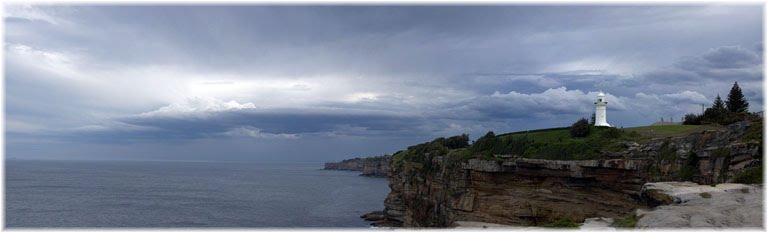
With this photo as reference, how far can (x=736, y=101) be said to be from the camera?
52.7 m

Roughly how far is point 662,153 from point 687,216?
18.2m

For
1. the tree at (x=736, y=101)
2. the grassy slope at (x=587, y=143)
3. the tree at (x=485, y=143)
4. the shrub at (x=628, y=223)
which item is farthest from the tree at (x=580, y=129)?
the shrub at (x=628, y=223)

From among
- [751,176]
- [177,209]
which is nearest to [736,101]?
[751,176]

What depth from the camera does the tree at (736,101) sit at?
2057 inches

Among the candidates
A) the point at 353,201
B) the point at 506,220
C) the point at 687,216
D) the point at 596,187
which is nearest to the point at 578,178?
the point at 596,187

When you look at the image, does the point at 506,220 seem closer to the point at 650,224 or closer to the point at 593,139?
the point at 593,139

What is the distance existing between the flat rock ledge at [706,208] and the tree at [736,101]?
1672 inches

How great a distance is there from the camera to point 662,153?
2800 centimetres

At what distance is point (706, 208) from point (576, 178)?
2035 cm

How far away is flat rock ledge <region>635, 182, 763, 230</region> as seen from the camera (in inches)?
430

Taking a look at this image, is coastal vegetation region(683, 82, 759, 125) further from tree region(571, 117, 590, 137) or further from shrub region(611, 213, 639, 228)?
shrub region(611, 213, 639, 228)

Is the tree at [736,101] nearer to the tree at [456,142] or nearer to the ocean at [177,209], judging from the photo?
the tree at [456,142]

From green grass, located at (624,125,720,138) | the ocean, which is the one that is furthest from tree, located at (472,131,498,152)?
the ocean

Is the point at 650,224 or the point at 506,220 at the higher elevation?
the point at 650,224
